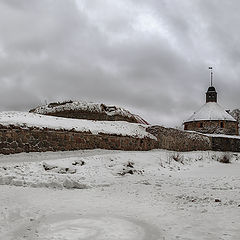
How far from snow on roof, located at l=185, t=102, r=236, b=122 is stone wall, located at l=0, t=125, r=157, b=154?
27165 millimetres

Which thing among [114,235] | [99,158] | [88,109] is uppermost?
[88,109]

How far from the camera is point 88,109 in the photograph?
18.9 metres

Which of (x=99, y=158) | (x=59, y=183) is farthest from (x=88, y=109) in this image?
(x=59, y=183)

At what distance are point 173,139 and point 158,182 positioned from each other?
31.9 feet

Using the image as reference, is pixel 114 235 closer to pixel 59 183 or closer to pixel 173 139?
pixel 59 183

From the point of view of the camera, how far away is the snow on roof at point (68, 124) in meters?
Answer: 12.6

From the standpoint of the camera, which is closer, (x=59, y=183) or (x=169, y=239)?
(x=169, y=239)

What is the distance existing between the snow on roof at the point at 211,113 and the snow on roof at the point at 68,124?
25.6 metres

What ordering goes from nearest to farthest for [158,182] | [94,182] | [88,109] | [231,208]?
[231,208] < [94,182] < [158,182] < [88,109]

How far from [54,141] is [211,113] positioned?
107 ft

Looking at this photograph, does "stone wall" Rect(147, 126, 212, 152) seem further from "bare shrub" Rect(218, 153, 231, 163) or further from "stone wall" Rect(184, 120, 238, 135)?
"stone wall" Rect(184, 120, 238, 135)

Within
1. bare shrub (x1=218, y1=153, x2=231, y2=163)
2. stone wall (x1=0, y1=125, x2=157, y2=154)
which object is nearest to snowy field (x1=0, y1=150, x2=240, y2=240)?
stone wall (x1=0, y1=125, x2=157, y2=154)

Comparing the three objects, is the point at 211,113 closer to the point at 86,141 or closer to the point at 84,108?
the point at 84,108

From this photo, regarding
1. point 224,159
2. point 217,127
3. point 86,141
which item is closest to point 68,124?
point 86,141
